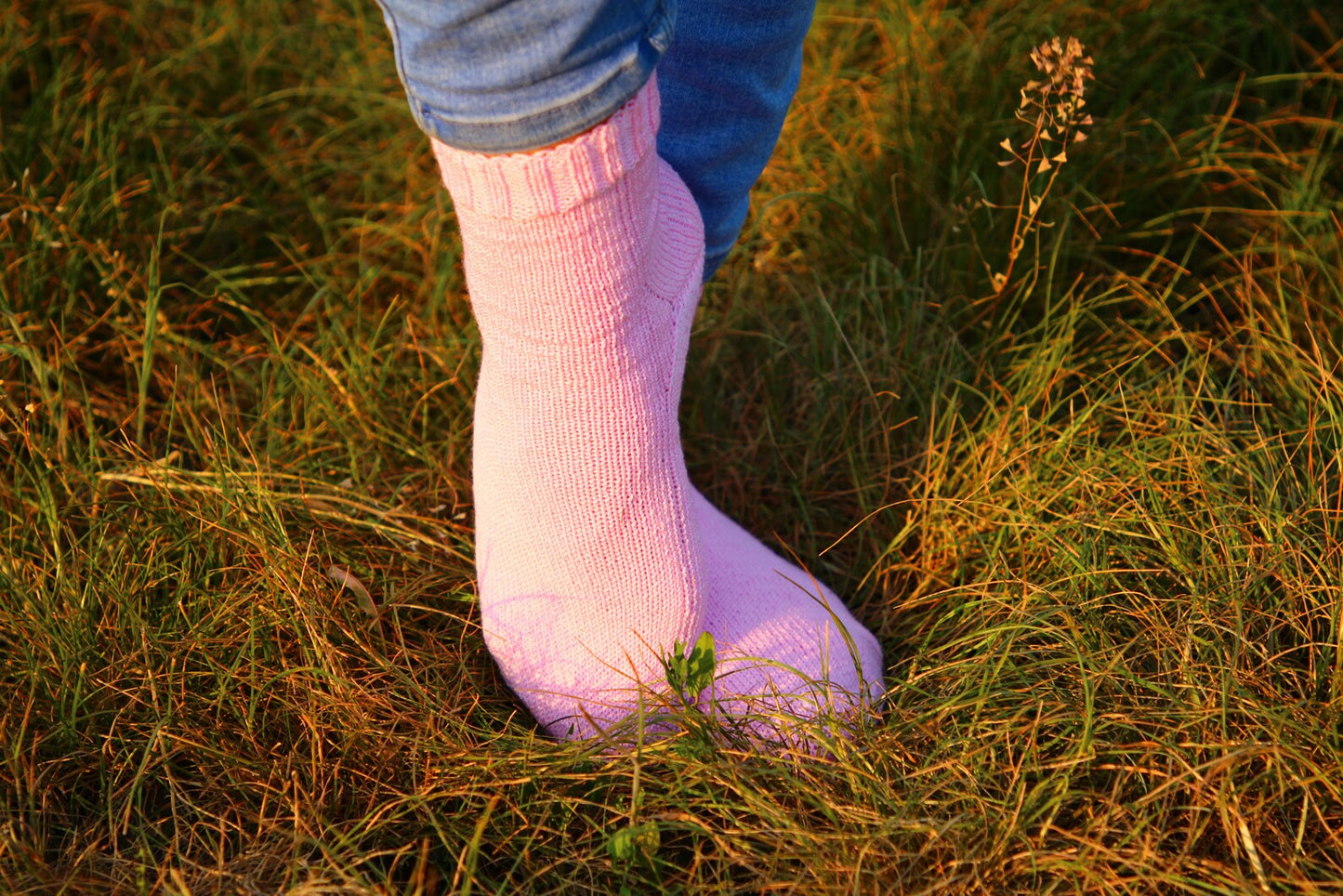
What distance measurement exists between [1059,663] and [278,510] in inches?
31.6

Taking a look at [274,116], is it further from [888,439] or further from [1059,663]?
[1059,663]

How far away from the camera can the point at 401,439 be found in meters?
1.33

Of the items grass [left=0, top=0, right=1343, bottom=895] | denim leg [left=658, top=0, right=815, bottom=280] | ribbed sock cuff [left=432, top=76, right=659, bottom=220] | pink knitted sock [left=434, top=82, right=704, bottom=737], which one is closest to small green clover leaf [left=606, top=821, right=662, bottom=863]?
grass [left=0, top=0, right=1343, bottom=895]

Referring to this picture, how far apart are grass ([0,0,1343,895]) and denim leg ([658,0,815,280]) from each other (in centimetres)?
27

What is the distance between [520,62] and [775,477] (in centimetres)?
78

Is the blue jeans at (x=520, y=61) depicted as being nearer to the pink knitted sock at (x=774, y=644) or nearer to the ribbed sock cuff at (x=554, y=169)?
the ribbed sock cuff at (x=554, y=169)

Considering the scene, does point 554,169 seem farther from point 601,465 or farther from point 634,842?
point 634,842

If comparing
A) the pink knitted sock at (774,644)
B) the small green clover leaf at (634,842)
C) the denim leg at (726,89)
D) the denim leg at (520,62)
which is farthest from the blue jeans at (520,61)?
the small green clover leaf at (634,842)

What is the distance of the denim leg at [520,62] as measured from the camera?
69cm

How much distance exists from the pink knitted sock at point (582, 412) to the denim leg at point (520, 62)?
0.02 metres

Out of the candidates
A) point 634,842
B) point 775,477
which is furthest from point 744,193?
point 634,842

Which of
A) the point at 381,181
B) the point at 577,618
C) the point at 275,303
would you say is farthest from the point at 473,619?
the point at 381,181

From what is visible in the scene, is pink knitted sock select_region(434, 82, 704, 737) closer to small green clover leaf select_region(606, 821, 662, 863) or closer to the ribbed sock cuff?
the ribbed sock cuff

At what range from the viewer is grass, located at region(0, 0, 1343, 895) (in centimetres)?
93
